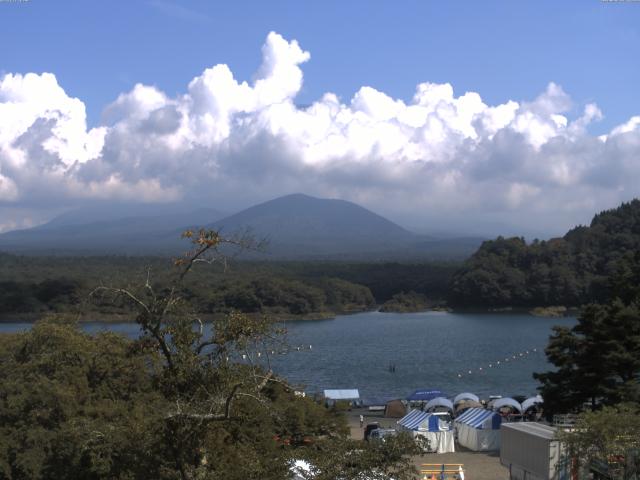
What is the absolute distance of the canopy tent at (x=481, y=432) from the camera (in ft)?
47.2

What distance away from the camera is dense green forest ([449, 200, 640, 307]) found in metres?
53.4

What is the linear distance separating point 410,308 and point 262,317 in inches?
1983

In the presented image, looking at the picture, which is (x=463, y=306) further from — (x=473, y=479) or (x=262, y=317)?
(x=262, y=317)

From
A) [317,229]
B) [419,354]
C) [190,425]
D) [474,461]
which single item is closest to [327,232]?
[317,229]

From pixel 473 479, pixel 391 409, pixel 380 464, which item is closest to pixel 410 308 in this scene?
pixel 391 409

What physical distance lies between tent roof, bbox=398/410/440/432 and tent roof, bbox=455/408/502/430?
679 mm

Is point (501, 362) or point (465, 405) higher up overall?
point (465, 405)

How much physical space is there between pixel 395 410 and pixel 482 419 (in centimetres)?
462

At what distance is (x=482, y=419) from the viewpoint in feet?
48.5

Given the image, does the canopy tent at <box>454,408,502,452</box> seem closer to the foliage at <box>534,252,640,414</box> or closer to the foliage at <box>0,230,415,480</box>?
the foliage at <box>534,252,640,414</box>

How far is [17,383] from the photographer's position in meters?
10.1

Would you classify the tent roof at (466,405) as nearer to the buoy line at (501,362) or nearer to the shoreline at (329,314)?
the buoy line at (501,362)

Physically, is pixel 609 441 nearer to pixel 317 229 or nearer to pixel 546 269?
pixel 546 269

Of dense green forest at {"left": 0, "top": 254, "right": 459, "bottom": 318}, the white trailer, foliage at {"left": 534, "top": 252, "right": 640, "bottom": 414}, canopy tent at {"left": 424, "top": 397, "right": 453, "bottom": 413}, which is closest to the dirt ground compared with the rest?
the white trailer
